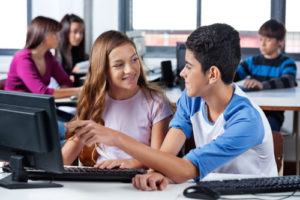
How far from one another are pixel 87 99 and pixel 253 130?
0.78m

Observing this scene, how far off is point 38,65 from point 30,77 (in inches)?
8.8

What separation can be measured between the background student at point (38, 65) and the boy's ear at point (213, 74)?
5.73 feet

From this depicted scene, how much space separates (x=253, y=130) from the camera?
1.58 meters

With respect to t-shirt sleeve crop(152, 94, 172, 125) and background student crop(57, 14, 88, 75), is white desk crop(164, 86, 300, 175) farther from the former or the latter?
background student crop(57, 14, 88, 75)

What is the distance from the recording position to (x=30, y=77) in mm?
3264

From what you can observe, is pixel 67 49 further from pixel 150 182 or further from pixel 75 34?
pixel 150 182

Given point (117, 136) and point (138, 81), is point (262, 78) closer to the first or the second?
point (138, 81)

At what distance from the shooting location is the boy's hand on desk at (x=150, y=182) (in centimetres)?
146

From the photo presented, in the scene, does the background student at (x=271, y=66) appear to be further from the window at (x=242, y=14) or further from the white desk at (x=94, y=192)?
the white desk at (x=94, y=192)

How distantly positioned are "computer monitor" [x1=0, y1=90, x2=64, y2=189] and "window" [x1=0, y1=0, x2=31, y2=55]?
3.89 metres

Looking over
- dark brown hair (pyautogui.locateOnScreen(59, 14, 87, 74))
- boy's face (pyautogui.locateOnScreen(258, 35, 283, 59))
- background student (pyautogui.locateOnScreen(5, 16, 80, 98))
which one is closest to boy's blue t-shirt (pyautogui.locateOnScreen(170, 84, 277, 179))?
background student (pyautogui.locateOnScreen(5, 16, 80, 98))

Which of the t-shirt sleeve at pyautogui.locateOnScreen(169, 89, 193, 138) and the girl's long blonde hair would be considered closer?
the t-shirt sleeve at pyautogui.locateOnScreen(169, 89, 193, 138)

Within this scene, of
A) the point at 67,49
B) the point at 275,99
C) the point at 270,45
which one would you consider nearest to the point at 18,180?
the point at 275,99

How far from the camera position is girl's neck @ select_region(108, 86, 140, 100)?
83.6 inches
